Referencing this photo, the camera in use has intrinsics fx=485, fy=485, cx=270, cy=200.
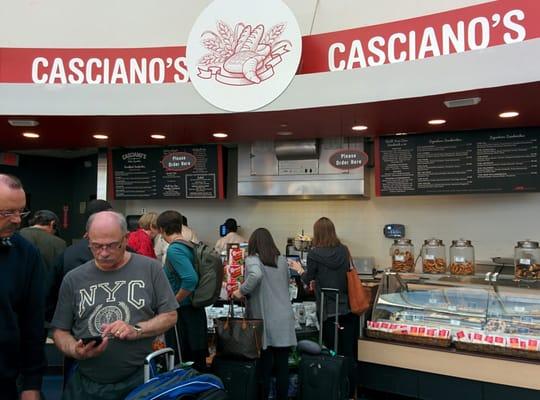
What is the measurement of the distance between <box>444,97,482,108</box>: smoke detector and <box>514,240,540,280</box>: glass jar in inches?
49.5

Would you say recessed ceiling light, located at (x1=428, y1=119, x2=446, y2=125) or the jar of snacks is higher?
recessed ceiling light, located at (x1=428, y1=119, x2=446, y2=125)

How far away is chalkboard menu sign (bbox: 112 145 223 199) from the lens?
5.93 metres

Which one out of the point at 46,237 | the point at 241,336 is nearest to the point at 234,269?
the point at 241,336

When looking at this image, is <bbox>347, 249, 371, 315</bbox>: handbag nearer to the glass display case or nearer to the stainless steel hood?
the glass display case

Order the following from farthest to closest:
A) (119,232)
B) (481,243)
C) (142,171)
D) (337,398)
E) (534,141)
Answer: (142,171) < (481,243) < (534,141) < (337,398) < (119,232)

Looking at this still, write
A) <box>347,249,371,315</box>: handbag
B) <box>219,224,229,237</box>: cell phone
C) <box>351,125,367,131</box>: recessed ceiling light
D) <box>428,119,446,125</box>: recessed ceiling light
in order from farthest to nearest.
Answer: <box>219,224,229,237</box>: cell phone < <box>351,125,367,131</box>: recessed ceiling light < <box>428,119,446,125</box>: recessed ceiling light < <box>347,249,371,315</box>: handbag

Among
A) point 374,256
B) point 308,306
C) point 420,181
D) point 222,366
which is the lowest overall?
point 222,366

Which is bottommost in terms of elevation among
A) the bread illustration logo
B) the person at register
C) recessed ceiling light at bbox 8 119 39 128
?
the person at register

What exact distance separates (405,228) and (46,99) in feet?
13.3

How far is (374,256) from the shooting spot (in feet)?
19.5

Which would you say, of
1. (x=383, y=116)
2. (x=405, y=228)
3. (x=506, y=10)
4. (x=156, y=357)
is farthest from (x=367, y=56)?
(x=156, y=357)

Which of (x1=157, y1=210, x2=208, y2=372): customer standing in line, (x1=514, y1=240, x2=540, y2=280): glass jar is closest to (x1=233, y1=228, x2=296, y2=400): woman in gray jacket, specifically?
(x1=157, y1=210, x2=208, y2=372): customer standing in line

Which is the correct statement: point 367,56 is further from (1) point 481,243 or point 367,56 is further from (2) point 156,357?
(2) point 156,357

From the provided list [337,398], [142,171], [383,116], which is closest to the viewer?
[337,398]
